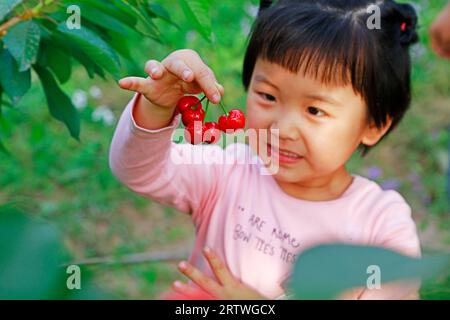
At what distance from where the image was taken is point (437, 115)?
3.31 m

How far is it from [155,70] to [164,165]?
0.41 m

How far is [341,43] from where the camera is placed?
1288mm

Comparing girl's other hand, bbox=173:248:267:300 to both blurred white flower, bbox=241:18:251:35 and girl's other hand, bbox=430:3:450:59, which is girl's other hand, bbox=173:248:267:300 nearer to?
girl's other hand, bbox=430:3:450:59

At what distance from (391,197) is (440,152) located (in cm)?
174

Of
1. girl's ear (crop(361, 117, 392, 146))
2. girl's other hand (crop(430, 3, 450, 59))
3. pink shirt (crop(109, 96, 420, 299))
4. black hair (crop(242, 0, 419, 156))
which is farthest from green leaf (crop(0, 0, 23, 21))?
A: girl's ear (crop(361, 117, 392, 146))

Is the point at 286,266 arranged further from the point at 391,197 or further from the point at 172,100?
the point at 172,100

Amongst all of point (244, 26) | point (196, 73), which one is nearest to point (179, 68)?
point (196, 73)

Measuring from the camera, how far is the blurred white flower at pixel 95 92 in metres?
3.26

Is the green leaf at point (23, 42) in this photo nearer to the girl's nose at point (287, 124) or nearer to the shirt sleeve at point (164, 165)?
the shirt sleeve at point (164, 165)

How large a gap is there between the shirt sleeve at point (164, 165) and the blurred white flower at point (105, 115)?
5.14 feet

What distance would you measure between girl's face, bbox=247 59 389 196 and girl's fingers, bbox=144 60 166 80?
0.36 meters

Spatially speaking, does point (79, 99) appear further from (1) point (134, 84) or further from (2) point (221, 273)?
(1) point (134, 84)

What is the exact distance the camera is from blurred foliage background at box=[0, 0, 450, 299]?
262 centimetres
